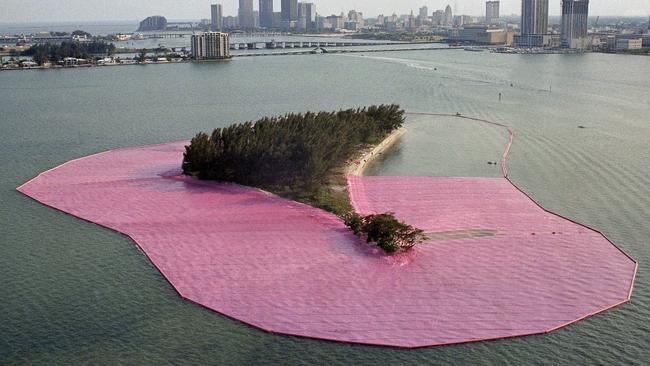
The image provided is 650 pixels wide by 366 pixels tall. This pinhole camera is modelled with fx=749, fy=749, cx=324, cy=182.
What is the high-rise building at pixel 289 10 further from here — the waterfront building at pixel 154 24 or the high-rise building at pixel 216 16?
the waterfront building at pixel 154 24

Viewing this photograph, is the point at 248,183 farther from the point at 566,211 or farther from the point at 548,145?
the point at 548,145

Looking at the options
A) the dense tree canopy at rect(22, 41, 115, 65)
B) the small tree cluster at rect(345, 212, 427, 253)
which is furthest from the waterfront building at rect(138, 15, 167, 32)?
the small tree cluster at rect(345, 212, 427, 253)

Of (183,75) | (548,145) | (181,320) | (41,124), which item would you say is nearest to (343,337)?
(181,320)

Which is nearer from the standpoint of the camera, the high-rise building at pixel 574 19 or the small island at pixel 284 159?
the small island at pixel 284 159

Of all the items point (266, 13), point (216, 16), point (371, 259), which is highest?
point (266, 13)

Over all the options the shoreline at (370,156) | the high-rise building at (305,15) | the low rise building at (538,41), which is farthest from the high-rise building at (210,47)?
the high-rise building at (305,15)

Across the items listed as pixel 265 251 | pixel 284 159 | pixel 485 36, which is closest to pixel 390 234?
pixel 265 251

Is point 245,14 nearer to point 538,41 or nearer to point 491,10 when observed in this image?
point 491,10
